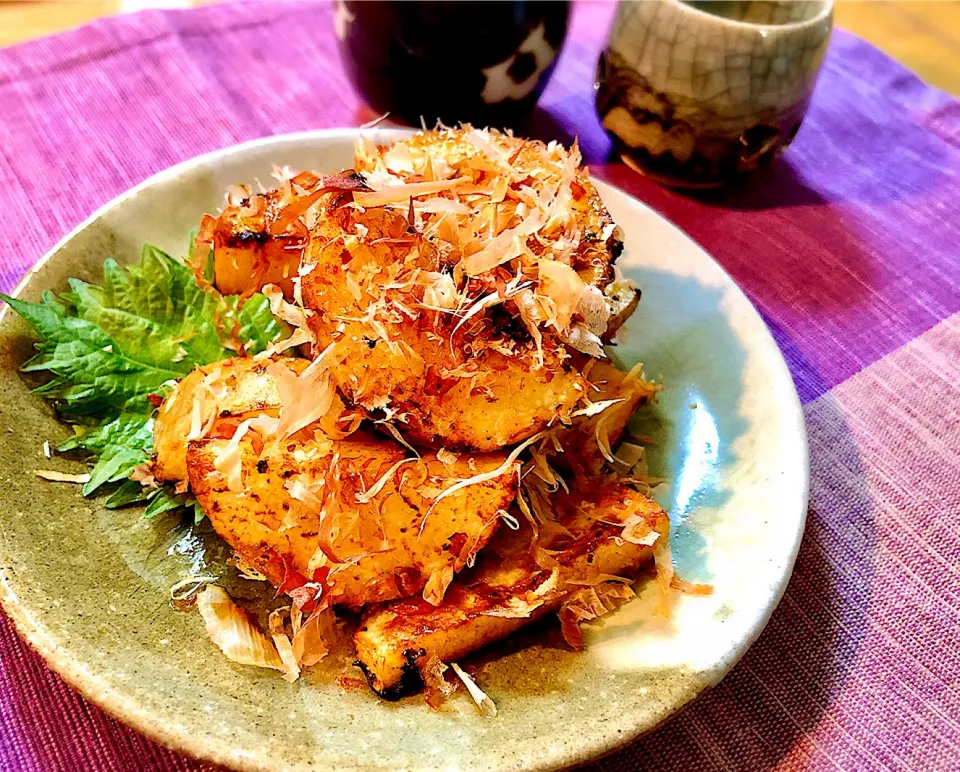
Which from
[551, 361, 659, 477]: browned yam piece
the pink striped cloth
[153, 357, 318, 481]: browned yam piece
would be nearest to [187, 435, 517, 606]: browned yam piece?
[153, 357, 318, 481]: browned yam piece

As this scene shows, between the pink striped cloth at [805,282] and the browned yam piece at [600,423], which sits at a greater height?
the browned yam piece at [600,423]

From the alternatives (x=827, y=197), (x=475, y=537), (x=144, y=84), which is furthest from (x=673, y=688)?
(x=144, y=84)

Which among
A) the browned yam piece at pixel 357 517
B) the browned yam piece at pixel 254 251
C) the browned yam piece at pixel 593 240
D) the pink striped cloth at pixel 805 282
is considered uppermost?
the browned yam piece at pixel 593 240

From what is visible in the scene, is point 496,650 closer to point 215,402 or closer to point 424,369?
point 424,369

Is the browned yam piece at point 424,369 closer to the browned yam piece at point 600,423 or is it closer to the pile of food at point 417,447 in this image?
the pile of food at point 417,447

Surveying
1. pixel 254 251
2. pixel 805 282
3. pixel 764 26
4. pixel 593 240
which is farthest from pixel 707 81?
pixel 254 251

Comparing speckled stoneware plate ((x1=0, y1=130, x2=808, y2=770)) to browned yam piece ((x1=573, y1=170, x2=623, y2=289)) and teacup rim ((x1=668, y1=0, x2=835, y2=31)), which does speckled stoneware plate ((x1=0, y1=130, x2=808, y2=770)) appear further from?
teacup rim ((x1=668, y1=0, x2=835, y2=31))

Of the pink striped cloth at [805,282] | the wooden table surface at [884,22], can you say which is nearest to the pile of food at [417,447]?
the pink striped cloth at [805,282]
